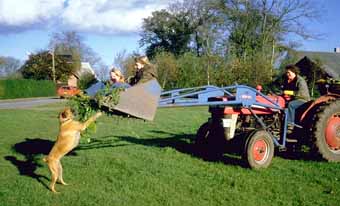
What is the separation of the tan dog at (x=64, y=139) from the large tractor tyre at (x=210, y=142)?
124 inches

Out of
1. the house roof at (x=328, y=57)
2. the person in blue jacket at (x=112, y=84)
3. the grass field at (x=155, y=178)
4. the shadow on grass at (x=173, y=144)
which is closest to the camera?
the grass field at (x=155, y=178)

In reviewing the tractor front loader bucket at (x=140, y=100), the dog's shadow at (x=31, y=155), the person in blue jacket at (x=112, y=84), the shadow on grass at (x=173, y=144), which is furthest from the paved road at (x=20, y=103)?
the tractor front loader bucket at (x=140, y=100)

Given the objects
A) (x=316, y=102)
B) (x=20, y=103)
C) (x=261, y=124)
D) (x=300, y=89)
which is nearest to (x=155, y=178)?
(x=261, y=124)

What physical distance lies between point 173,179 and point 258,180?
1.42 meters

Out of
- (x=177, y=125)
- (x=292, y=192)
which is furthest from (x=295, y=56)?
(x=292, y=192)

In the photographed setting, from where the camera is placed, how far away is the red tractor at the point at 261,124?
A: 26.0ft

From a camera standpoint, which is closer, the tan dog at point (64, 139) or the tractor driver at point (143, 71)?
the tan dog at point (64, 139)

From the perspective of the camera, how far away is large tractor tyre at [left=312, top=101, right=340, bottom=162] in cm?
855

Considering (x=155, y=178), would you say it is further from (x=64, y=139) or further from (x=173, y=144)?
(x=173, y=144)

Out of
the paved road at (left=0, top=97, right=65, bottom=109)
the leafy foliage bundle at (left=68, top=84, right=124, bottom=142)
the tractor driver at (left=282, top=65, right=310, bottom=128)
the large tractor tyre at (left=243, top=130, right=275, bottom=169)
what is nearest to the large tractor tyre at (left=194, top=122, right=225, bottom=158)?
the large tractor tyre at (left=243, top=130, right=275, bottom=169)

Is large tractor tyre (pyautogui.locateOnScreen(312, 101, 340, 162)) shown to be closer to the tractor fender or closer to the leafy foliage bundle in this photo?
the tractor fender

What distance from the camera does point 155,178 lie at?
7.36 m

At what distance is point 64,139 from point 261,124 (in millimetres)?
3886

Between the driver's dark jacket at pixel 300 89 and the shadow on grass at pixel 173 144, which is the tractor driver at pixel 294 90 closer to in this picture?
the driver's dark jacket at pixel 300 89
